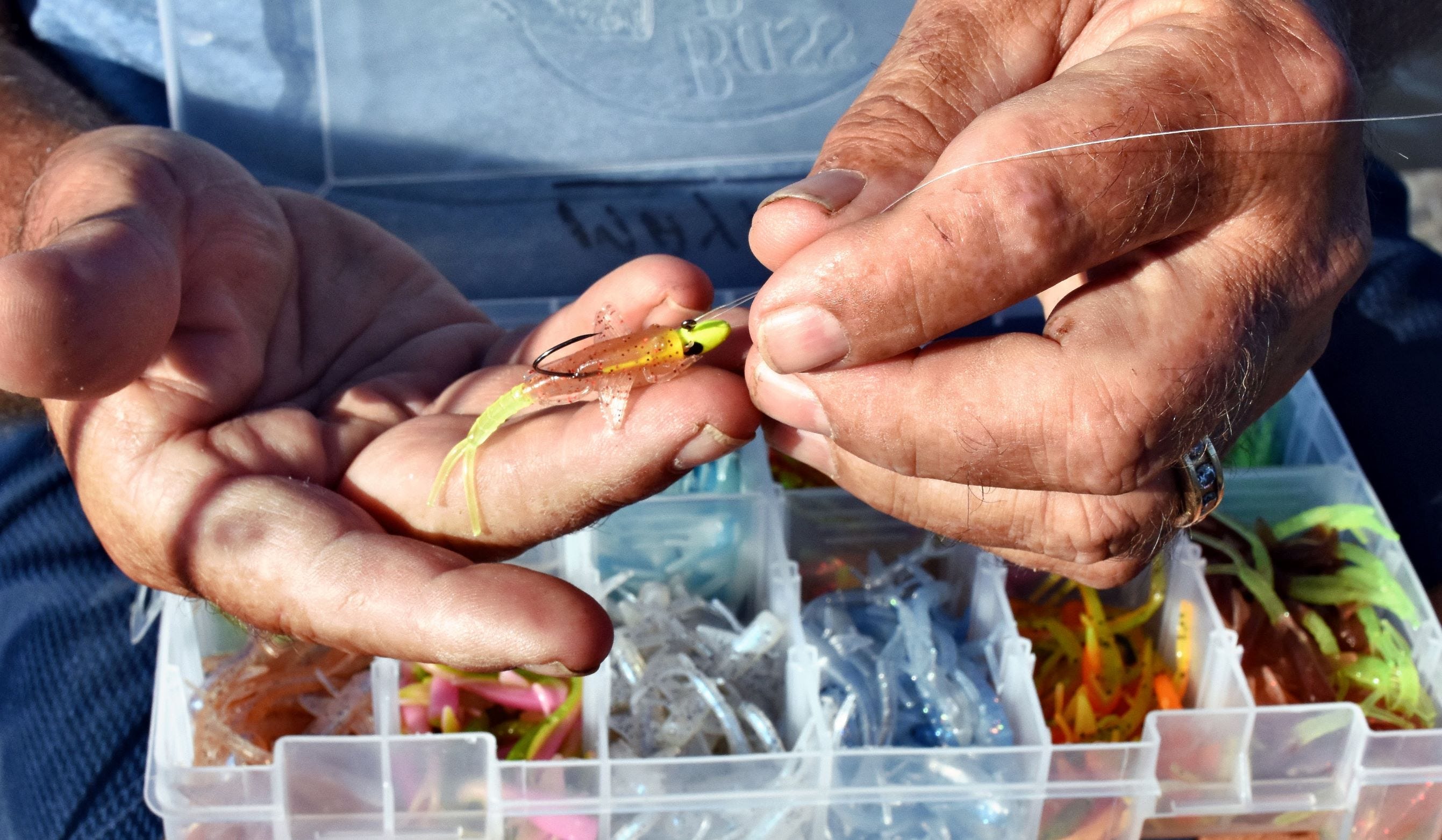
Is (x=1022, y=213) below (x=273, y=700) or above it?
above

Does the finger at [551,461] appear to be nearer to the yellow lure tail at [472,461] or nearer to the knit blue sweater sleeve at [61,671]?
the yellow lure tail at [472,461]

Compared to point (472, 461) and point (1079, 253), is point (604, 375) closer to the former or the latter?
point (472, 461)

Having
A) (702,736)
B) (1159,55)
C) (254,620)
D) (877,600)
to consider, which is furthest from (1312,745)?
(254,620)

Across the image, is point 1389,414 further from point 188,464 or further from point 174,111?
point 174,111

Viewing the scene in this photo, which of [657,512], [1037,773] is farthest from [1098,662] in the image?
[657,512]

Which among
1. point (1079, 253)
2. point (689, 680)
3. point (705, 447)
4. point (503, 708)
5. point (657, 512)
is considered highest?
point (1079, 253)

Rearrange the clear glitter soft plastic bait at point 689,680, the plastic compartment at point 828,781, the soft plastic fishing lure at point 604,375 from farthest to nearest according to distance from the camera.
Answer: the clear glitter soft plastic bait at point 689,680 < the plastic compartment at point 828,781 < the soft plastic fishing lure at point 604,375

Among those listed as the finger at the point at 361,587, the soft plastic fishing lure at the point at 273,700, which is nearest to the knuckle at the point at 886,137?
the finger at the point at 361,587
